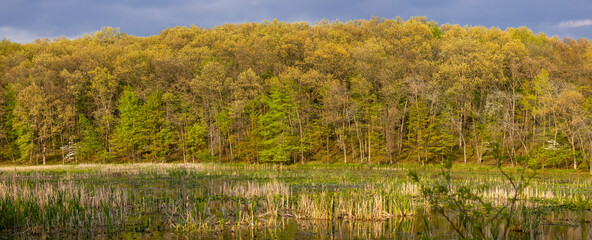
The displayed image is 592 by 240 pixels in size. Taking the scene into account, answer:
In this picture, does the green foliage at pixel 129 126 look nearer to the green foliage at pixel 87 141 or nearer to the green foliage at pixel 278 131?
the green foliage at pixel 87 141

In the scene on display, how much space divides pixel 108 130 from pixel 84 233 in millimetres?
66439

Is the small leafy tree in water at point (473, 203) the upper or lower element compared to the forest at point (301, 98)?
lower

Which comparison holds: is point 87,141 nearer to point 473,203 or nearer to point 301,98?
point 301,98

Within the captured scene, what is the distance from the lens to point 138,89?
77.9 meters

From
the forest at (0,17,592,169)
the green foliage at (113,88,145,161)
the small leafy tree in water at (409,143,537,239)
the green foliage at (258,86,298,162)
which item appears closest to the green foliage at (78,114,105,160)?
the forest at (0,17,592,169)

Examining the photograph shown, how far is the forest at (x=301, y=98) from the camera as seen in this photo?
58188mm

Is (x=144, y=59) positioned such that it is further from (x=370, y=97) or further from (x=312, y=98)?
(x=370, y=97)

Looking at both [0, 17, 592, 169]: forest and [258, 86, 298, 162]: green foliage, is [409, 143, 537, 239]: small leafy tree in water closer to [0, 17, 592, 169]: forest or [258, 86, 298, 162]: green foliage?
[0, 17, 592, 169]: forest

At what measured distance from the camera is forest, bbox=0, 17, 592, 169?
5819 cm

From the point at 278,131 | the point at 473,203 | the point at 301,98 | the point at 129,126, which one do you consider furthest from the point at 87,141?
the point at 473,203

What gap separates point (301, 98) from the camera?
67.3m

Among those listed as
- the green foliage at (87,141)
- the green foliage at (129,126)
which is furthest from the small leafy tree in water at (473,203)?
the green foliage at (87,141)

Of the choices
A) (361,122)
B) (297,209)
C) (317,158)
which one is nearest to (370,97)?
(361,122)

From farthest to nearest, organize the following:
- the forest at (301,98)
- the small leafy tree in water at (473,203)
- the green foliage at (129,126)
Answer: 1. the green foliage at (129,126)
2. the forest at (301,98)
3. the small leafy tree in water at (473,203)
